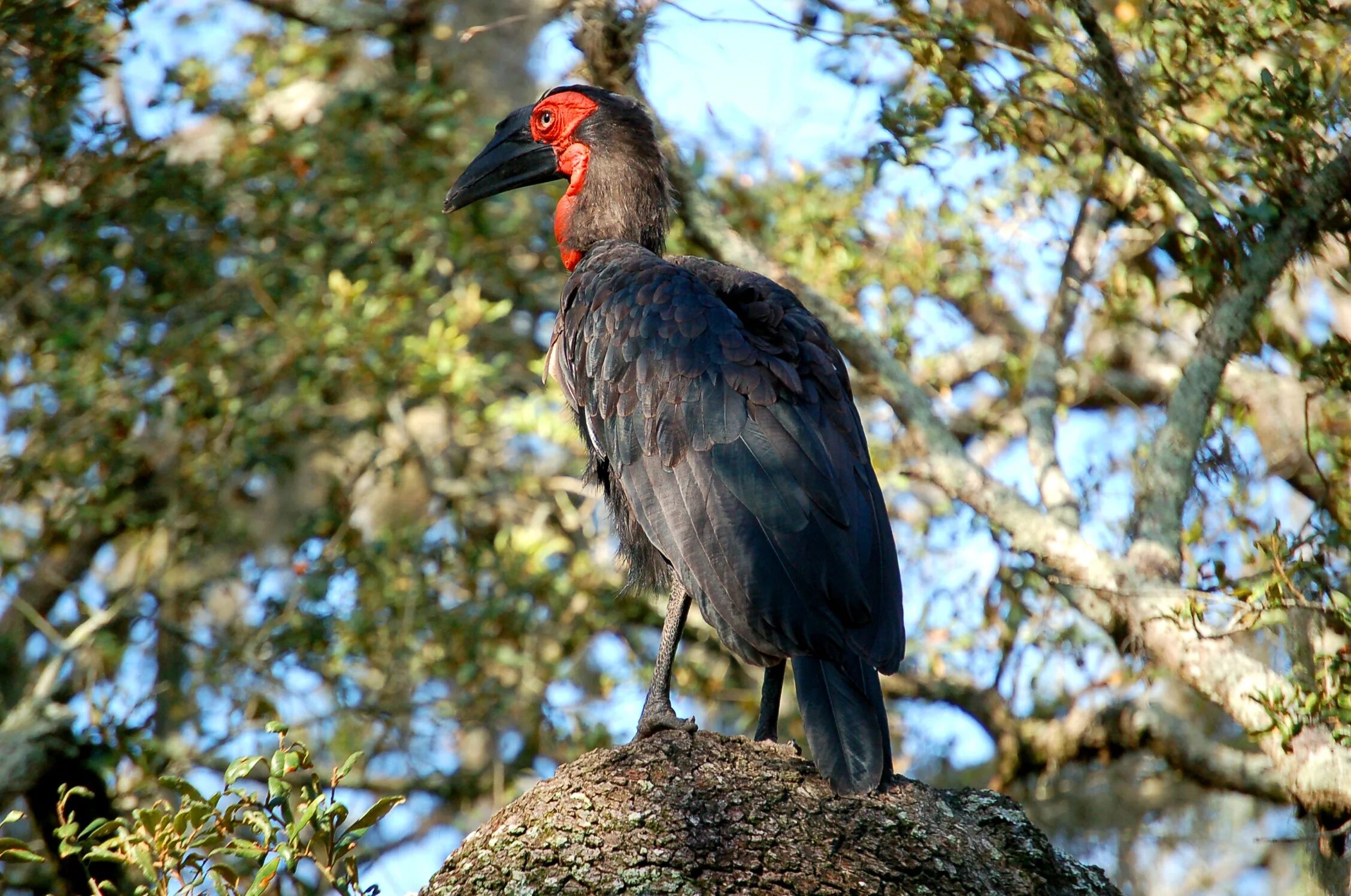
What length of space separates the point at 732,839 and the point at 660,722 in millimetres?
550

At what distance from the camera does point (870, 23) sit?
13.7 ft

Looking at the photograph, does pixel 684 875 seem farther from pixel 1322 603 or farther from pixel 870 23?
pixel 870 23

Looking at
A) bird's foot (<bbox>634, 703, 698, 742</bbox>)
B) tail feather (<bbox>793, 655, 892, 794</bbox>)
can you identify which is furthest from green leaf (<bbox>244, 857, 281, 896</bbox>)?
tail feather (<bbox>793, 655, 892, 794</bbox>)

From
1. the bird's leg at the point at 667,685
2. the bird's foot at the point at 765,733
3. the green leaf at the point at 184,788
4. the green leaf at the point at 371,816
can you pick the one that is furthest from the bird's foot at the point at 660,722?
the green leaf at the point at 184,788

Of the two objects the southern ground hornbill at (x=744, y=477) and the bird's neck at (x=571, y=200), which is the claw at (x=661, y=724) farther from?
the bird's neck at (x=571, y=200)

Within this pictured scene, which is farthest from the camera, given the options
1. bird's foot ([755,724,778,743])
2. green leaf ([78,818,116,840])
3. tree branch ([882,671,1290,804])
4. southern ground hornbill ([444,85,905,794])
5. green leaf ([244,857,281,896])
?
tree branch ([882,671,1290,804])

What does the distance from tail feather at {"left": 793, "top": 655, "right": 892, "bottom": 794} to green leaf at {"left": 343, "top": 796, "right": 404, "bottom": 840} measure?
853 mm

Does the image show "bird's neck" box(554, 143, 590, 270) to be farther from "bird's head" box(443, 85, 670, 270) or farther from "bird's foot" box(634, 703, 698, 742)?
"bird's foot" box(634, 703, 698, 742)

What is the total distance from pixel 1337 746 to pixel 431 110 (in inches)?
177

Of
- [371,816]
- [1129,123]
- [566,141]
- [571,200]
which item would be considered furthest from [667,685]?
[1129,123]

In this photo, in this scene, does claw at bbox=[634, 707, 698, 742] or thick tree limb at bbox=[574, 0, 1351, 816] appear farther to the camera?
thick tree limb at bbox=[574, 0, 1351, 816]

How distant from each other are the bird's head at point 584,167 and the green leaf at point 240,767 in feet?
6.94

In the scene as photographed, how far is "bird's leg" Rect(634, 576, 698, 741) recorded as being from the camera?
3242mm

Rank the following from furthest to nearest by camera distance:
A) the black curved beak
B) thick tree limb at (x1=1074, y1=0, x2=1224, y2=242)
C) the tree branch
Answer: the tree branch, the black curved beak, thick tree limb at (x1=1074, y1=0, x2=1224, y2=242)
